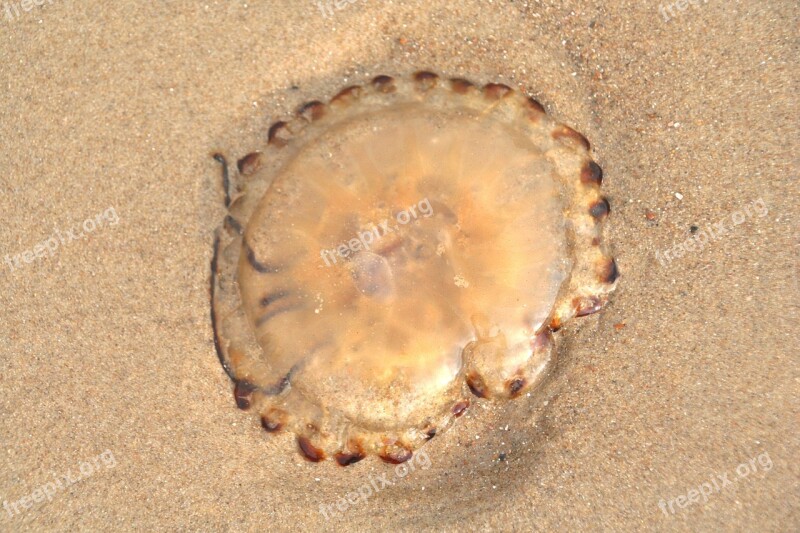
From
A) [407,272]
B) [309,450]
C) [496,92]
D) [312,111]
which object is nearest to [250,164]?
[312,111]

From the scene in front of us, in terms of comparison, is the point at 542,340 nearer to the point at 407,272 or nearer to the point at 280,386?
the point at 407,272

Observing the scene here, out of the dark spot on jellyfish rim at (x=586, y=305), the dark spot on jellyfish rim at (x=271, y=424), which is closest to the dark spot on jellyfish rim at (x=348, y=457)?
the dark spot on jellyfish rim at (x=271, y=424)

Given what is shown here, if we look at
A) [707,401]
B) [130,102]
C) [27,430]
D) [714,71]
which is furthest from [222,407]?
[714,71]

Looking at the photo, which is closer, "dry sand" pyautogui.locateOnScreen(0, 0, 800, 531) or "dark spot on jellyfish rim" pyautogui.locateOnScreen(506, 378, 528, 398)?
"dark spot on jellyfish rim" pyautogui.locateOnScreen(506, 378, 528, 398)

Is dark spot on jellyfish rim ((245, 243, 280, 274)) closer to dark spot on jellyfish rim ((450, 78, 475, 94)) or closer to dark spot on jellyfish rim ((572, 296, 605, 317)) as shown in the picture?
dark spot on jellyfish rim ((450, 78, 475, 94))

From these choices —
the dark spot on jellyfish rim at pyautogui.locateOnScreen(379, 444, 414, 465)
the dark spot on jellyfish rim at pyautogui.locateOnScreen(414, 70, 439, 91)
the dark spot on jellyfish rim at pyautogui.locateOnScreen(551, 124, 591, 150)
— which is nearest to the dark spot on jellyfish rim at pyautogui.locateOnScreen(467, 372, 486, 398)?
the dark spot on jellyfish rim at pyautogui.locateOnScreen(379, 444, 414, 465)

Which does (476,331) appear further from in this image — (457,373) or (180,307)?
(180,307)

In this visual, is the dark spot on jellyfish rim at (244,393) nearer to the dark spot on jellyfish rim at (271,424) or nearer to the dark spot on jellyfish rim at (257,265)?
the dark spot on jellyfish rim at (271,424)

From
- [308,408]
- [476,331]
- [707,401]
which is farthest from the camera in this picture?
[707,401]
